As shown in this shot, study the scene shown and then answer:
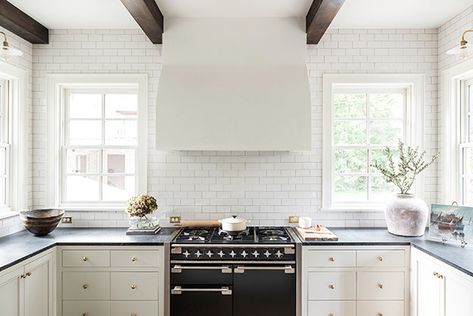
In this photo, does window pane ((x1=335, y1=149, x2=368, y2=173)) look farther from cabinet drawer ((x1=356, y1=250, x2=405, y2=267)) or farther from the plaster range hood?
cabinet drawer ((x1=356, y1=250, x2=405, y2=267))

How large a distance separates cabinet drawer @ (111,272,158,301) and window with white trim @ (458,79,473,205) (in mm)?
2953

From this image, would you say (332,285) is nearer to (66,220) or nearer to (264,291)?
(264,291)

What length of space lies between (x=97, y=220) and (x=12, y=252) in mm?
922

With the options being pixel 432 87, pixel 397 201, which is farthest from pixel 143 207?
pixel 432 87

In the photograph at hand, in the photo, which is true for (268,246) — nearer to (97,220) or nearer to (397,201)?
(397,201)

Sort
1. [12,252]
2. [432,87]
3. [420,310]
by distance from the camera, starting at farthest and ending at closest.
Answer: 1. [432,87]
2. [420,310]
3. [12,252]

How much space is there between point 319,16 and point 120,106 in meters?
2.17

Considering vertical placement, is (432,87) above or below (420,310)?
above

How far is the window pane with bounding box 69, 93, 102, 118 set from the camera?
3.33 meters

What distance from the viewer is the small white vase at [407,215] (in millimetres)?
2805

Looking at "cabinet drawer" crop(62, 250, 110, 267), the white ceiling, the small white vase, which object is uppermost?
the white ceiling

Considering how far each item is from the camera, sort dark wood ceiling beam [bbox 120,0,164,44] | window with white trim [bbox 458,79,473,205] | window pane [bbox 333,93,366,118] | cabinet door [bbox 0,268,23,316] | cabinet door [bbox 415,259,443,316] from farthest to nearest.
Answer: window pane [bbox 333,93,366,118]
window with white trim [bbox 458,79,473,205]
dark wood ceiling beam [bbox 120,0,164,44]
cabinet door [bbox 415,259,443,316]
cabinet door [bbox 0,268,23,316]

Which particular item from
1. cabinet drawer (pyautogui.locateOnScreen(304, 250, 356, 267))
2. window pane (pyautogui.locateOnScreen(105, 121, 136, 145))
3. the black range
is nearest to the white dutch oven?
the black range

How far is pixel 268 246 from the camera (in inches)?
103
